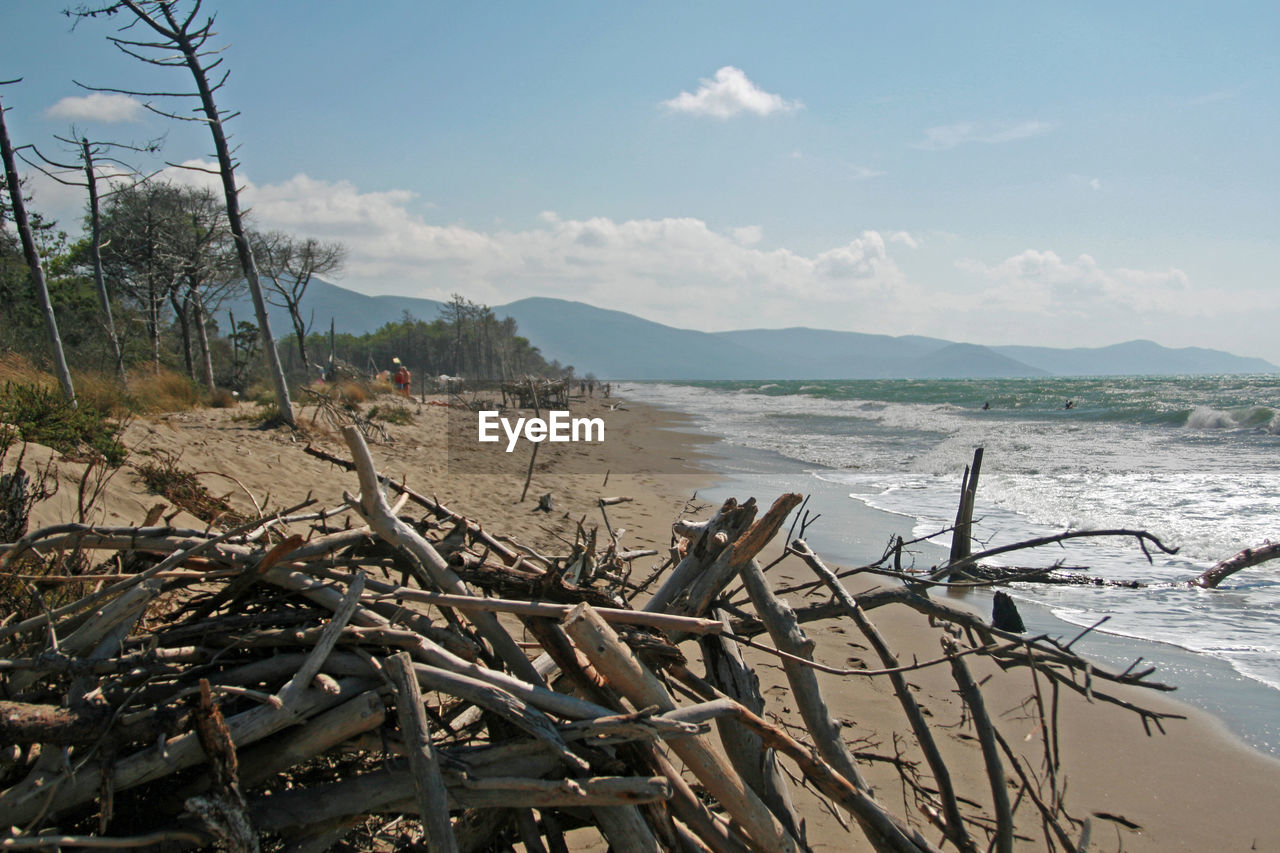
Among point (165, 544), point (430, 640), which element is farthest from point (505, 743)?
point (165, 544)

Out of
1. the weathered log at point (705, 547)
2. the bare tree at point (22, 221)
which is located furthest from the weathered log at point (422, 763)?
the bare tree at point (22, 221)

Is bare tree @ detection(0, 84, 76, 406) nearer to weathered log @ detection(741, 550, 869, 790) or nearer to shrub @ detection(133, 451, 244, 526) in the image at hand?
shrub @ detection(133, 451, 244, 526)

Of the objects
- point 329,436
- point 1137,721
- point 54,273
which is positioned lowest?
point 1137,721

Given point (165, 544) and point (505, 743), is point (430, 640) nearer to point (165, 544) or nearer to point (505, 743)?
point (505, 743)

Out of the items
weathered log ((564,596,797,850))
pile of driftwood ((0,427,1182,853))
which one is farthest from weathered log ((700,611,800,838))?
weathered log ((564,596,797,850))

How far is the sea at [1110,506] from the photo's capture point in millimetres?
5590

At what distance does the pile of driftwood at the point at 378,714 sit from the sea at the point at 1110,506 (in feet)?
3.46

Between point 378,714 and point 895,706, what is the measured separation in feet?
12.5

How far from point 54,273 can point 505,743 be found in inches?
1233

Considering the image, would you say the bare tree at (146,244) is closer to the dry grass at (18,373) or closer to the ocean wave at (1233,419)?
the dry grass at (18,373)

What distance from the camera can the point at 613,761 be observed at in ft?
5.48

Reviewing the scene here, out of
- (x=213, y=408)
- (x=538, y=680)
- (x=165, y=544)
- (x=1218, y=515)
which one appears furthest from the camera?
(x=213, y=408)

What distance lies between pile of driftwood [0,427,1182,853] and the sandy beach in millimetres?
383

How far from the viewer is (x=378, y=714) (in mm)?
1563
